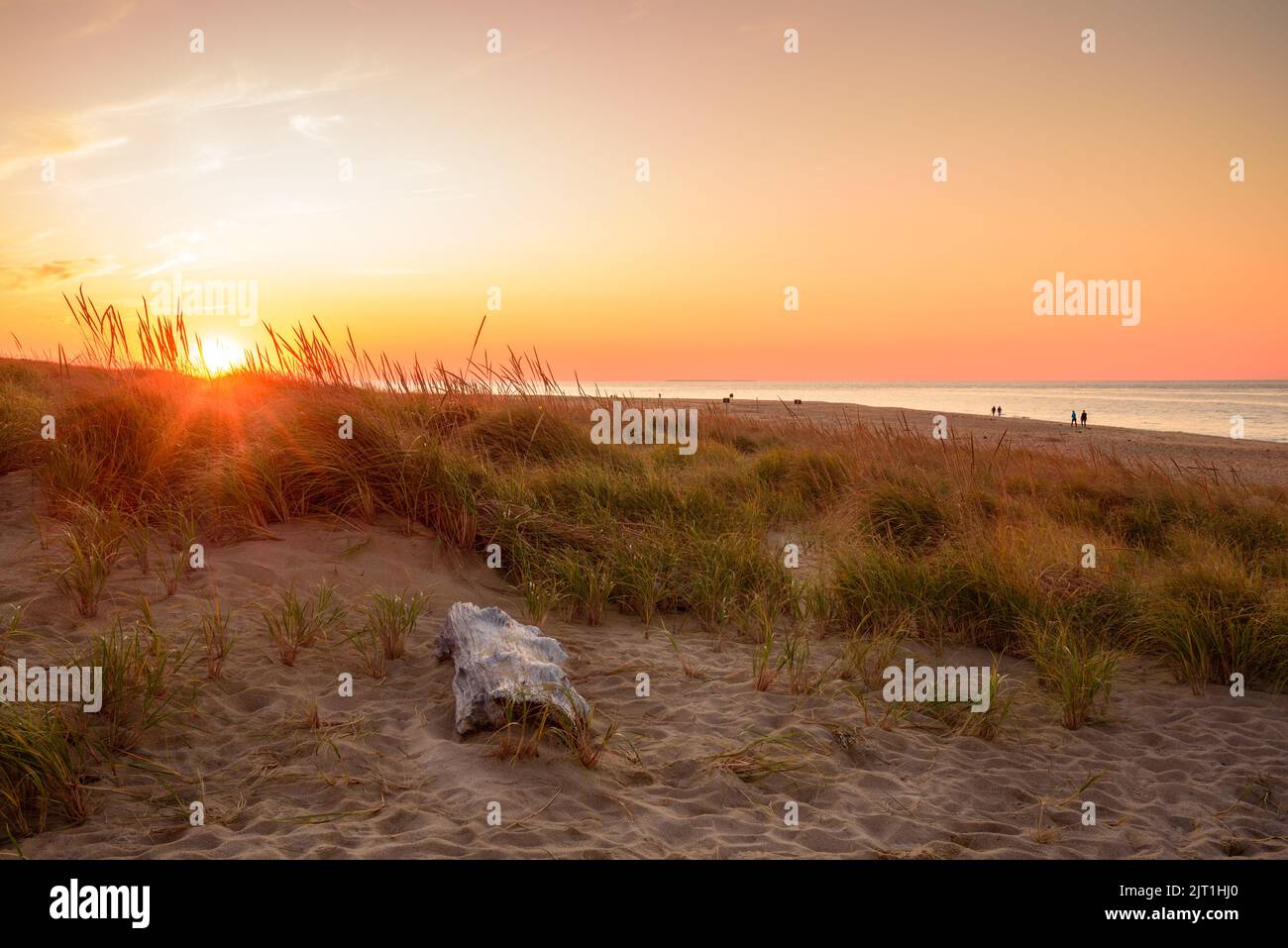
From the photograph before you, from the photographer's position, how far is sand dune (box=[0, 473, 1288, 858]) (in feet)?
9.17

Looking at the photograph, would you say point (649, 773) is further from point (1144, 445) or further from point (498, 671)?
point (1144, 445)

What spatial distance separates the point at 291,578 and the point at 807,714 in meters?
3.43

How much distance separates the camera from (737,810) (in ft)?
9.99

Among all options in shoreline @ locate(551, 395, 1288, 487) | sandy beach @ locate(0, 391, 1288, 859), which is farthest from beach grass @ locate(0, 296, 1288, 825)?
shoreline @ locate(551, 395, 1288, 487)

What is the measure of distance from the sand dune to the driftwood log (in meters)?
0.15

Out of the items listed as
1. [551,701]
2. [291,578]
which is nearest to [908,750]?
[551,701]

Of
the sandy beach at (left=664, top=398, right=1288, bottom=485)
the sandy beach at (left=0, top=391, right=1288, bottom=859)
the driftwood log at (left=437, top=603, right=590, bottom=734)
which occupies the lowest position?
the sandy beach at (left=0, top=391, right=1288, bottom=859)

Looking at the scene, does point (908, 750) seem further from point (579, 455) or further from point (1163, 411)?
point (1163, 411)

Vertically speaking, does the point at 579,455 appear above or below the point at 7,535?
above

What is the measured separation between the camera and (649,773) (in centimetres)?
330

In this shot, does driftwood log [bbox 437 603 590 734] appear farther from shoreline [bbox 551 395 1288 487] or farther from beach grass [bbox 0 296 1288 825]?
shoreline [bbox 551 395 1288 487]

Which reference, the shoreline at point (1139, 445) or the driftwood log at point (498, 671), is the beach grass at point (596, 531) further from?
the shoreline at point (1139, 445)

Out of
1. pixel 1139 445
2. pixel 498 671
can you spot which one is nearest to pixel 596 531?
pixel 498 671

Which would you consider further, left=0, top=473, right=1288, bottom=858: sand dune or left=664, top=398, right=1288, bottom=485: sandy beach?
left=664, top=398, right=1288, bottom=485: sandy beach
